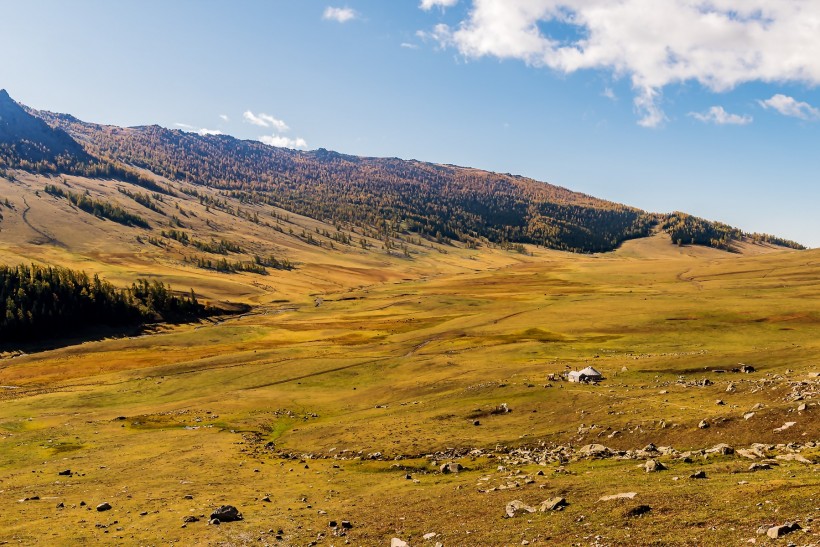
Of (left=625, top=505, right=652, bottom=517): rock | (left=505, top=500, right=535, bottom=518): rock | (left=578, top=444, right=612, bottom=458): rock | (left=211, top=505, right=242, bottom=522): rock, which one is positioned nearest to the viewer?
(left=625, top=505, right=652, bottom=517): rock

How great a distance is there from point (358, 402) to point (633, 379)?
35.8 m

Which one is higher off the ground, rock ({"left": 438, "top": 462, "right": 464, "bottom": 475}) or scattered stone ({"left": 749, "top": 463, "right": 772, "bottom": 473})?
scattered stone ({"left": 749, "top": 463, "right": 772, "bottom": 473})

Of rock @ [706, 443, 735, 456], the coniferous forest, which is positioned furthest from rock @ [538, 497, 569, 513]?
the coniferous forest

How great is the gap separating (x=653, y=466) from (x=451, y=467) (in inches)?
560

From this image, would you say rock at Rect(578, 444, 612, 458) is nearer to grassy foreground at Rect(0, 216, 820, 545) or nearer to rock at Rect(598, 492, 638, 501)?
grassy foreground at Rect(0, 216, 820, 545)

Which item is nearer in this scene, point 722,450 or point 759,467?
point 759,467

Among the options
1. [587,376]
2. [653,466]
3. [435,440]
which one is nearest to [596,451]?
[653,466]

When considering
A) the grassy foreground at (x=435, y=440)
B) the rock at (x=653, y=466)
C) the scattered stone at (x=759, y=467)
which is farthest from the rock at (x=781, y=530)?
the rock at (x=653, y=466)

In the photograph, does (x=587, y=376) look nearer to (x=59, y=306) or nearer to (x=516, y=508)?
(x=516, y=508)

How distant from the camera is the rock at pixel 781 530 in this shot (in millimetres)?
18391

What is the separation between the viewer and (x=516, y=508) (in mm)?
27047

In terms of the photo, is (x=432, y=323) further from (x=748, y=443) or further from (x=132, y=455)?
(x=748, y=443)

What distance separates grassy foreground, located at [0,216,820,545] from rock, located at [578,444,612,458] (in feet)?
3.05

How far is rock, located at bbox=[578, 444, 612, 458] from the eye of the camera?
36859 millimetres
